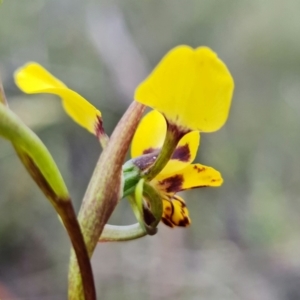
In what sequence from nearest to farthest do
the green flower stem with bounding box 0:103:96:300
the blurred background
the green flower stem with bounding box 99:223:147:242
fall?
1. the green flower stem with bounding box 0:103:96:300
2. the green flower stem with bounding box 99:223:147:242
3. the blurred background

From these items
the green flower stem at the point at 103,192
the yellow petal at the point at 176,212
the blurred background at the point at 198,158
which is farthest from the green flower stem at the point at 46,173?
the blurred background at the point at 198,158

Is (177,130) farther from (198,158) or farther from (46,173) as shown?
(198,158)

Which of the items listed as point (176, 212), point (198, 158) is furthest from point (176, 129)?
point (198, 158)

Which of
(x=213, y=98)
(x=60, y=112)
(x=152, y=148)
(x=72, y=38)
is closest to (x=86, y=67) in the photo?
(x=72, y=38)

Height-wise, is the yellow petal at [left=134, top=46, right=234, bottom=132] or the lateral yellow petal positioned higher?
the yellow petal at [left=134, top=46, right=234, bottom=132]

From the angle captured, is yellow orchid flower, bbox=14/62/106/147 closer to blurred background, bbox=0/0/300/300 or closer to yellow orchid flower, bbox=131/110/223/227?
yellow orchid flower, bbox=131/110/223/227

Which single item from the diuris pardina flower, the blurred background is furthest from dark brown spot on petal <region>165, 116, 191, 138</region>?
the blurred background

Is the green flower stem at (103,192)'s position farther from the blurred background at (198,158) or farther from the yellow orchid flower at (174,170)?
the blurred background at (198,158)
